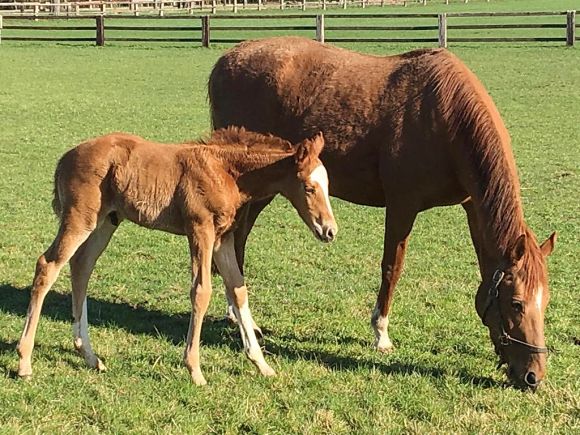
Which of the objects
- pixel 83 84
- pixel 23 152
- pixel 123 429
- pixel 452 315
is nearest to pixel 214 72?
pixel 452 315

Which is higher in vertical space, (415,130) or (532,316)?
(415,130)

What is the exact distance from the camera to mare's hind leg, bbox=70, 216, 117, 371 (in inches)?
186

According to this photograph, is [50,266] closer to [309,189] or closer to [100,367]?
[100,367]

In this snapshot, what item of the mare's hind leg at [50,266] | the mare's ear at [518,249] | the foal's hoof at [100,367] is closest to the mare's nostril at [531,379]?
the mare's ear at [518,249]

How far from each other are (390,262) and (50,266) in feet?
7.19

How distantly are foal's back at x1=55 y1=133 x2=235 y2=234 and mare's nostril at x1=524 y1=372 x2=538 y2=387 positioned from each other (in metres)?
1.86

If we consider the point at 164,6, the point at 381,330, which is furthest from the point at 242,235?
the point at 164,6

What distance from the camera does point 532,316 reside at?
165 inches

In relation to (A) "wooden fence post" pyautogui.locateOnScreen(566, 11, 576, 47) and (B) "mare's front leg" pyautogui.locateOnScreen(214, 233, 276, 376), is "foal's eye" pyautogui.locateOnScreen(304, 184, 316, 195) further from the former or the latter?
(A) "wooden fence post" pyautogui.locateOnScreen(566, 11, 576, 47)

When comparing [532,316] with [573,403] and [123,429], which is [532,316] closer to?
[573,403]

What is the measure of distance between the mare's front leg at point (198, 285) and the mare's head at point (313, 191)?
55 cm

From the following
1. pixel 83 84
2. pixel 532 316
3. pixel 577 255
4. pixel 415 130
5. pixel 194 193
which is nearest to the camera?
pixel 532 316

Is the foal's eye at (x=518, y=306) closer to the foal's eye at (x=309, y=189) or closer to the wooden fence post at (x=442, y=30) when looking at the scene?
the foal's eye at (x=309, y=189)

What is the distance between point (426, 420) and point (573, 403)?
83cm
